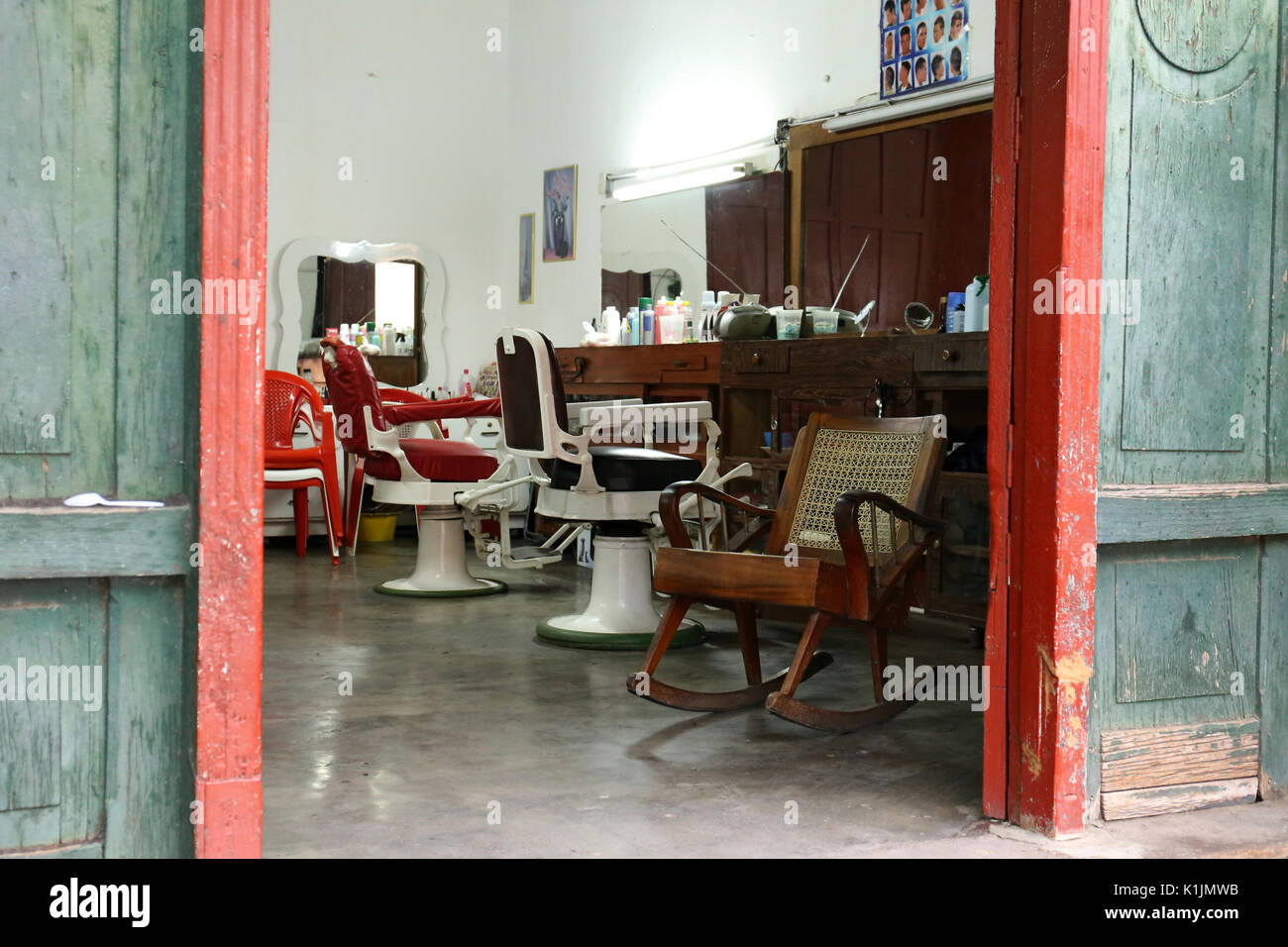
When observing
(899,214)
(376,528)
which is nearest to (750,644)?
(899,214)

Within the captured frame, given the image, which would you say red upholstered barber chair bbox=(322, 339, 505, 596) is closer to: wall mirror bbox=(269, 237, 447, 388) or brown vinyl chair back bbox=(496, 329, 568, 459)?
brown vinyl chair back bbox=(496, 329, 568, 459)

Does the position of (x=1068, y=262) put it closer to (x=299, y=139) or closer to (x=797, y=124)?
(x=797, y=124)

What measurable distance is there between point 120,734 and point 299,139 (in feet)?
21.6

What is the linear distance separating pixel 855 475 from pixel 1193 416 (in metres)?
1.30

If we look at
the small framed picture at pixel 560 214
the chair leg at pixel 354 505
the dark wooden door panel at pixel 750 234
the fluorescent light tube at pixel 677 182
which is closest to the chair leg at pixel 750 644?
the dark wooden door panel at pixel 750 234

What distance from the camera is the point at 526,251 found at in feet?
27.9


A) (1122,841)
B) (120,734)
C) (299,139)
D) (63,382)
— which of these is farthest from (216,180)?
(299,139)

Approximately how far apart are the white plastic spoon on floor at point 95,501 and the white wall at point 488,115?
5.09 meters

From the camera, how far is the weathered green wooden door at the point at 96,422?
1.89 m

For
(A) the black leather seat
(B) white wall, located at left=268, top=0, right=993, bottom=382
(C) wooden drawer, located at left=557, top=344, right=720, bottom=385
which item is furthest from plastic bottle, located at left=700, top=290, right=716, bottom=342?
(A) the black leather seat

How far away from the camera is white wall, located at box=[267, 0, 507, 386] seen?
311 inches

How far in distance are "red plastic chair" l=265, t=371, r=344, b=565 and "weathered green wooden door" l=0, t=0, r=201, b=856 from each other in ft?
16.0

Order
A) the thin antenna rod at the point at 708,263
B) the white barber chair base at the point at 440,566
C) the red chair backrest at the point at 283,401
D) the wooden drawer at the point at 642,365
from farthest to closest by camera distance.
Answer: the red chair backrest at the point at 283,401, the thin antenna rod at the point at 708,263, the wooden drawer at the point at 642,365, the white barber chair base at the point at 440,566

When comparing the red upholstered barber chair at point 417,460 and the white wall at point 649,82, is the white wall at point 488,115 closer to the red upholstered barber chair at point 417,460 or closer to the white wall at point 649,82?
the white wall at point 649,82
